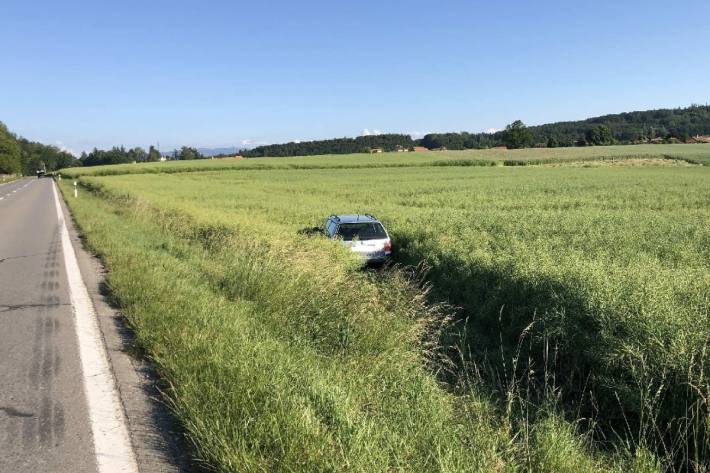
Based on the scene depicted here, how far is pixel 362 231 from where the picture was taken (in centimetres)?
1184

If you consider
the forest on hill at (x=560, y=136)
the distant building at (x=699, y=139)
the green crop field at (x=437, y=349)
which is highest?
the forest on hill at (x=560, y=136)

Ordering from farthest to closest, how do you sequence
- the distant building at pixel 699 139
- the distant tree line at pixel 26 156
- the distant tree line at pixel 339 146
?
the distant tree line at pixel 339 146
the distant building at pixel 699 139
the distant tree line at pixel 26 156

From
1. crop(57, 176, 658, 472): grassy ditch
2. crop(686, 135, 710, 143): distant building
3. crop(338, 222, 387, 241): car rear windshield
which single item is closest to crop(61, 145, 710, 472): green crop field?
crop(57, 176, 658, 472): grassy ditch

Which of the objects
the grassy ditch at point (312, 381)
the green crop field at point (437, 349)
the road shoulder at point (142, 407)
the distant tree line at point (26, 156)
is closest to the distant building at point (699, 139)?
the green crop field at point (437, 349)

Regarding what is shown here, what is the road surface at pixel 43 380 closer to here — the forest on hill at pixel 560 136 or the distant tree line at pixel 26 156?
the distant tree line at pixel 26 156

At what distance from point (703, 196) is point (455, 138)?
148 m

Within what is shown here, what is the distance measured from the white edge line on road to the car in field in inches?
227

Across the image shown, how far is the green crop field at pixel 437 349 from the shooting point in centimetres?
329

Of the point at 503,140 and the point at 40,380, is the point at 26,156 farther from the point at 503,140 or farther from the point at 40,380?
the point at 40,380

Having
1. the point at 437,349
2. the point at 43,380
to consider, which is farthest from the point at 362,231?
the point at 43,380

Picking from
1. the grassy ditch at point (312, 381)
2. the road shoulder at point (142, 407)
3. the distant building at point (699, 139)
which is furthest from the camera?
the distant building at point (699, 139)

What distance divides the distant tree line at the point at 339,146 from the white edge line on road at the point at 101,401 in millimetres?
133082

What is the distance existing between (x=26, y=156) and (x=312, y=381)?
17859 centimetres

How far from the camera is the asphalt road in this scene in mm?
3314
